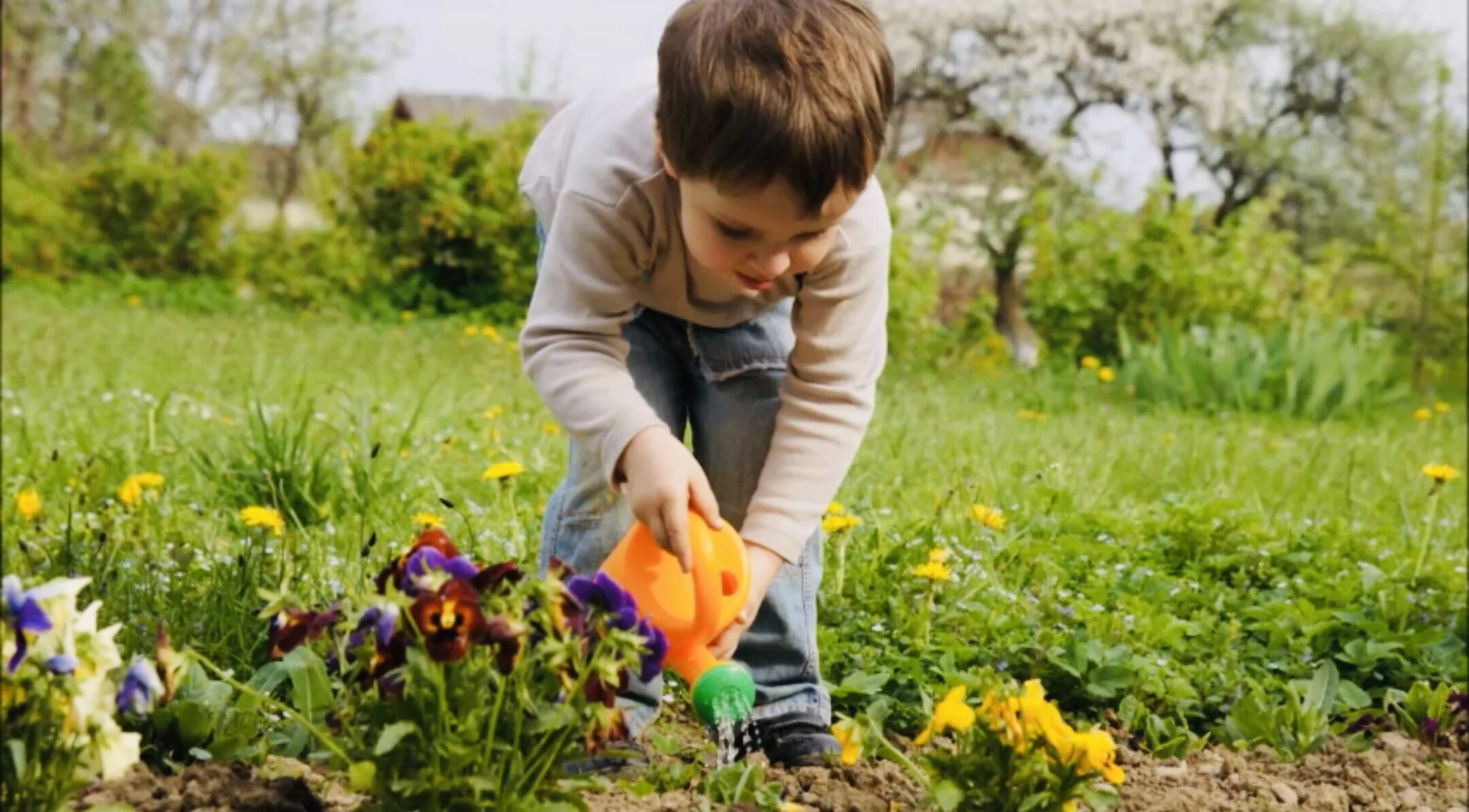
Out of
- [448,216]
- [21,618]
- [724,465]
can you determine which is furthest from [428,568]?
[448,216]

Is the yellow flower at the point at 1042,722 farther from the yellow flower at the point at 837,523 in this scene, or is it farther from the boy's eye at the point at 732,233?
the yellow flower at the point at 837,523

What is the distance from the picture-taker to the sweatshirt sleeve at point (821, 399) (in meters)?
2.00

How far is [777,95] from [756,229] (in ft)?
0.55

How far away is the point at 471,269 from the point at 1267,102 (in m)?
12.7

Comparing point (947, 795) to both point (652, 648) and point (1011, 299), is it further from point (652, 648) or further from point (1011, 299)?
point (1011, 299)

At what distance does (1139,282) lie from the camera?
29.7 feet

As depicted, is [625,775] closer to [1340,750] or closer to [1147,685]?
[1147,685]

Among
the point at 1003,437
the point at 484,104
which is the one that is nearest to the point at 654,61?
the point at 1003,437

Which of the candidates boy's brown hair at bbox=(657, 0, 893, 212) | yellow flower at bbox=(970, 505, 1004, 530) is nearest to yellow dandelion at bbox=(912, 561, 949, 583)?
yellow flower at bbox=(970, 505, 1004, 530)

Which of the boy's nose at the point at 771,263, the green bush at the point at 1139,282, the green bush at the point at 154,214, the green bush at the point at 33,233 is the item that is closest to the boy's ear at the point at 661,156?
the boy's nose at the point at 771,263

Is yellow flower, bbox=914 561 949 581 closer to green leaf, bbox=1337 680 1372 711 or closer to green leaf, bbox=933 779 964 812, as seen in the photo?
green leaf, bbox=1337 680 1372 711

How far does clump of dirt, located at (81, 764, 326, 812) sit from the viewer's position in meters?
1.53

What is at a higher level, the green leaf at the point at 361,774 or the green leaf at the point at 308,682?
the green leaf at the point at 361,774

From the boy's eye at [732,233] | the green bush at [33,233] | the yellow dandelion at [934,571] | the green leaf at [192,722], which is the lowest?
the green bush at [33,233]
